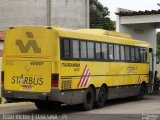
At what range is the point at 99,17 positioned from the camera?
8050 cm

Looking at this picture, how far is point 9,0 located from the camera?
5300 cm

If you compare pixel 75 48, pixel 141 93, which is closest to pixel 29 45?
pixel 75 48

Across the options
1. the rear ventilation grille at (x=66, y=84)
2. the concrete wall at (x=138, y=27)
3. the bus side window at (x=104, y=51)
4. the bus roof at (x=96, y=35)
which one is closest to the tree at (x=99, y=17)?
the concrete wall at (x=138, y=27)

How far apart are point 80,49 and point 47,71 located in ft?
7.23

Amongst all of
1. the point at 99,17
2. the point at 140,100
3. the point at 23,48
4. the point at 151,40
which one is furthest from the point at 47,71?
the point at 99,17

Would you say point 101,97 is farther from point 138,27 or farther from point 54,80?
point 138,27

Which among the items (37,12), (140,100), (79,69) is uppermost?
(37,12)

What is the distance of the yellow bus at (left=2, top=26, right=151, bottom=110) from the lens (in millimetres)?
18078

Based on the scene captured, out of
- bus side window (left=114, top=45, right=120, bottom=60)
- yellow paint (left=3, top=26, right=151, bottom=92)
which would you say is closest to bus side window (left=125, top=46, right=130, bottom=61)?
bus side window (left=114, top=45, right=120, bottom=60)

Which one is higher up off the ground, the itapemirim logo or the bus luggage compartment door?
the itapemirim logo

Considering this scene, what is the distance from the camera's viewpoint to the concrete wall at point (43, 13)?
52950 millimetres

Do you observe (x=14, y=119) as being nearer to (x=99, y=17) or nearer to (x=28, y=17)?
(x=28, y=17)

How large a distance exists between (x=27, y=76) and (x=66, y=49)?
169 cm

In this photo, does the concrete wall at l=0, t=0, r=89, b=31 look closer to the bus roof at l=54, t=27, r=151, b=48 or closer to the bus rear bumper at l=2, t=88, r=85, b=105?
the bus roof at l=54, t=27, r=151, b=48
